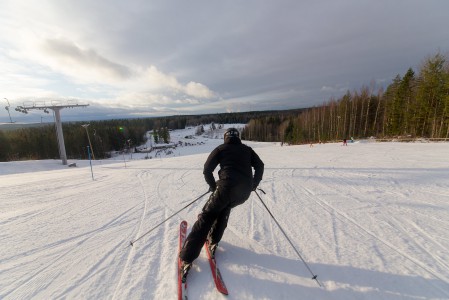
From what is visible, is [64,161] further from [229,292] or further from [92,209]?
[229,292]

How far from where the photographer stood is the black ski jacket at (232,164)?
2.82m

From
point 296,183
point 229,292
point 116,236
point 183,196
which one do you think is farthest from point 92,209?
point 296,183

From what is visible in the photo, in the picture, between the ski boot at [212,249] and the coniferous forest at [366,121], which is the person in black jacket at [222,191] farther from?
the coniferous forest at [366,121]

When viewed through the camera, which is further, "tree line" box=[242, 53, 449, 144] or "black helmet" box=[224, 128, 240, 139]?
"tree line" box=[242, 53, 449, 144]

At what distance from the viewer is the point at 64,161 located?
2066 centimetres

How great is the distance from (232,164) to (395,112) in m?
40.6

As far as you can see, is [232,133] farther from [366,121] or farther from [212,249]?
[366,121]

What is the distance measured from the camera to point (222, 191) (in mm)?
2775

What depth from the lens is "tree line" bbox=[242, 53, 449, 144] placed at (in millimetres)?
25438

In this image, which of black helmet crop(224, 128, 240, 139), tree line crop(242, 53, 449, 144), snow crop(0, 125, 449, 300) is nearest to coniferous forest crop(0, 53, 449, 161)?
tree line crop(242, 53, 449, 144)

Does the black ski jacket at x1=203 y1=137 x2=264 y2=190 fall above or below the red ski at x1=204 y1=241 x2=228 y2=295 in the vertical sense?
above

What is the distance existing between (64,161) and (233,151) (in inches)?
977

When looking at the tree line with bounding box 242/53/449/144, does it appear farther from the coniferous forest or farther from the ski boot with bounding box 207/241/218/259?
the ski boot with bounding box 207/241/218/259

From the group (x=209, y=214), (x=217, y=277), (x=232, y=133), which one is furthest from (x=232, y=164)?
(x=217, y=277)
